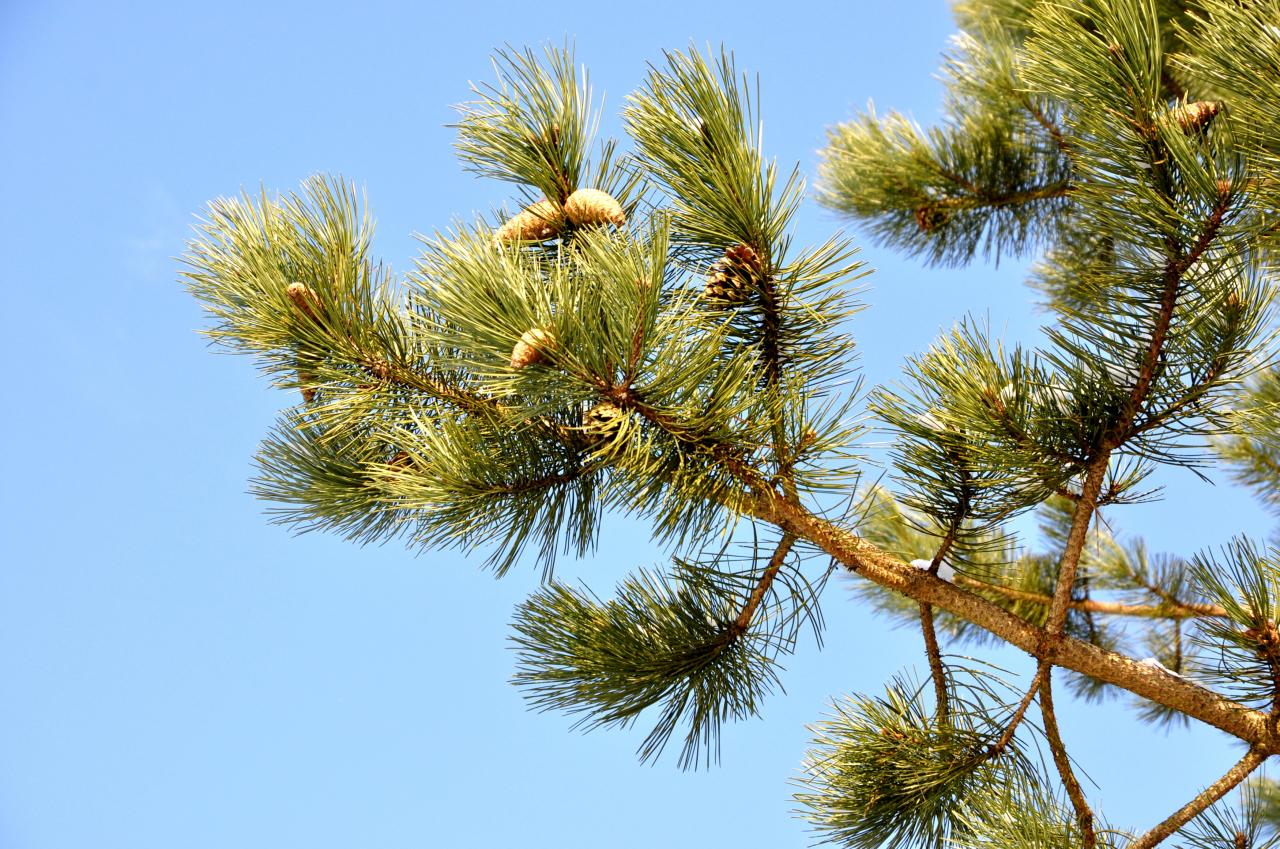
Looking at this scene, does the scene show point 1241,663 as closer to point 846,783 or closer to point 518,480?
point 846,783

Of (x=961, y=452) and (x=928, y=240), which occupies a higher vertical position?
(x=928, y=240)

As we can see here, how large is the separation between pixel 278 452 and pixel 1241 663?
0.84 metres

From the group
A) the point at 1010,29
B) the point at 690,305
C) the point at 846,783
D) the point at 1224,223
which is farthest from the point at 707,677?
the point at 1010,29

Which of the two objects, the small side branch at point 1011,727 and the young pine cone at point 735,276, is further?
the small side branch at point 1011,727

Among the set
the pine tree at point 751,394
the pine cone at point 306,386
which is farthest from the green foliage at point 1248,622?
the pine cone at point 306,386

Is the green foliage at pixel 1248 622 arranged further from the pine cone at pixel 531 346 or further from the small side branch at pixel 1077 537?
the pine cone at pixel 531 346

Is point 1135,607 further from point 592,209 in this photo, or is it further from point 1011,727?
point 592,209

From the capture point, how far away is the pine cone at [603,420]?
0.77m

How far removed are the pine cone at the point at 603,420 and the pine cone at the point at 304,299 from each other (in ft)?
0.72

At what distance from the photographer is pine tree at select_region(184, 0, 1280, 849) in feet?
2.64

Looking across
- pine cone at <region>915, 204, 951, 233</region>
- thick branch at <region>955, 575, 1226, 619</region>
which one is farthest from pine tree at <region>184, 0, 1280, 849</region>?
pine cone at <region>915, 204, 951, 233</region>

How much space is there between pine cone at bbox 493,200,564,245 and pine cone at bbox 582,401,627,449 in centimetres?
15

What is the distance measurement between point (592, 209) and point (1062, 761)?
597 millimetres

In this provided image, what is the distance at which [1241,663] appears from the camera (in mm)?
964
